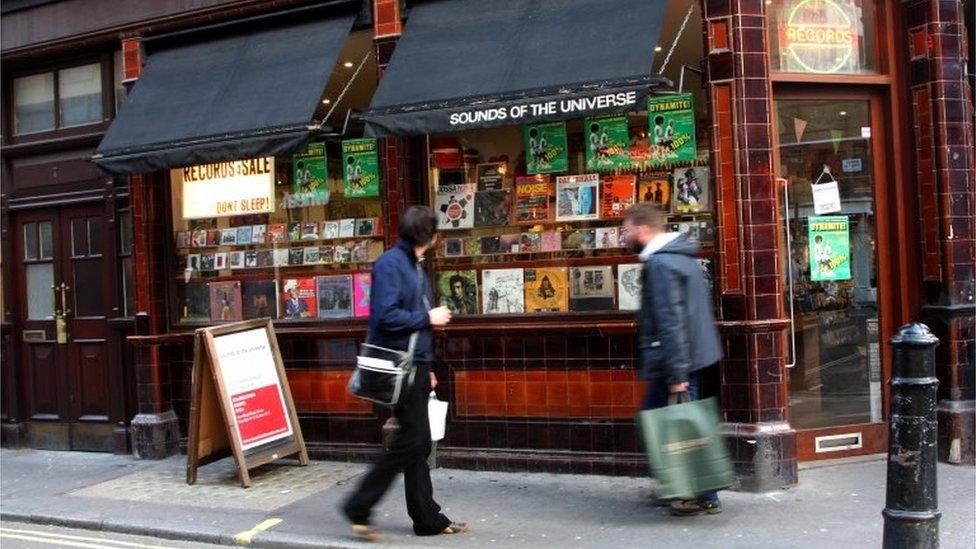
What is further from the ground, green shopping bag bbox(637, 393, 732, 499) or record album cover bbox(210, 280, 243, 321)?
record album cover bbox(210, 280, 243, 321)

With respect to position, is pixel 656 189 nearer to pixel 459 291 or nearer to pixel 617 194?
pixel 617 194

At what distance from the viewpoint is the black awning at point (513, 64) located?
7.18 metres

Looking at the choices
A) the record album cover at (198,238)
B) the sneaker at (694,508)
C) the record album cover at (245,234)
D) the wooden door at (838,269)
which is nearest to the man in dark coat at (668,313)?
the sneaker at (694,508)

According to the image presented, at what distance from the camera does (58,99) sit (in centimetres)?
1073

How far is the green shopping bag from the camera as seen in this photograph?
5934 mm

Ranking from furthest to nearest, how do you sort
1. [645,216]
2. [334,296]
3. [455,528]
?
[334,296], [455,528], [645,216]

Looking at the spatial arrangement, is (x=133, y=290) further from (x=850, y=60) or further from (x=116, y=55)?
(x=850, y=60)

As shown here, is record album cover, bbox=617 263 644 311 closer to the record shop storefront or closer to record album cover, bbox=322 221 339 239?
the record shop storefront

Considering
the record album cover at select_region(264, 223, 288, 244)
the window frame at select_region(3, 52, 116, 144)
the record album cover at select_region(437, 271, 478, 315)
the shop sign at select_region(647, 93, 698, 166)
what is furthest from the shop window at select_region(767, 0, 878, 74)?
the window frame at select_region(3, 52, 116, 144)

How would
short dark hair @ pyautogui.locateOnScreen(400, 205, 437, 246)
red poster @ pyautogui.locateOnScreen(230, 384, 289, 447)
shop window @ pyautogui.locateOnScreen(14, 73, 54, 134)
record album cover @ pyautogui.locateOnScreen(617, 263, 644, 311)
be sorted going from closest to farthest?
short dark hair @ pyautogui.locateOnScreen(400, 205, 437, 246) < record album cover @ pyautogui.locateOnScreen(617, 263, 644, 311) < red poster @ pyautogui.locateOnScreen(230, 384, 289, 447) < shop window @ pyautogui.locateOnScreen(14, 73, 54, 134)

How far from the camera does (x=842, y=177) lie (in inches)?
313

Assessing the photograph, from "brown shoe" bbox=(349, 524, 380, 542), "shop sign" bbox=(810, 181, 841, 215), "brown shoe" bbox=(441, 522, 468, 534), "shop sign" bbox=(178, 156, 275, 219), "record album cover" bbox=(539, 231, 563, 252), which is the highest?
"shop sign" bbox=(178, 156, 275, 219)

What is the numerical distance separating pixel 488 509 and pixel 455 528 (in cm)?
68

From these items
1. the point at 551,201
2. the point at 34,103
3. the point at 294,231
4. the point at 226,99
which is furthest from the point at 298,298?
the point at 34,103
